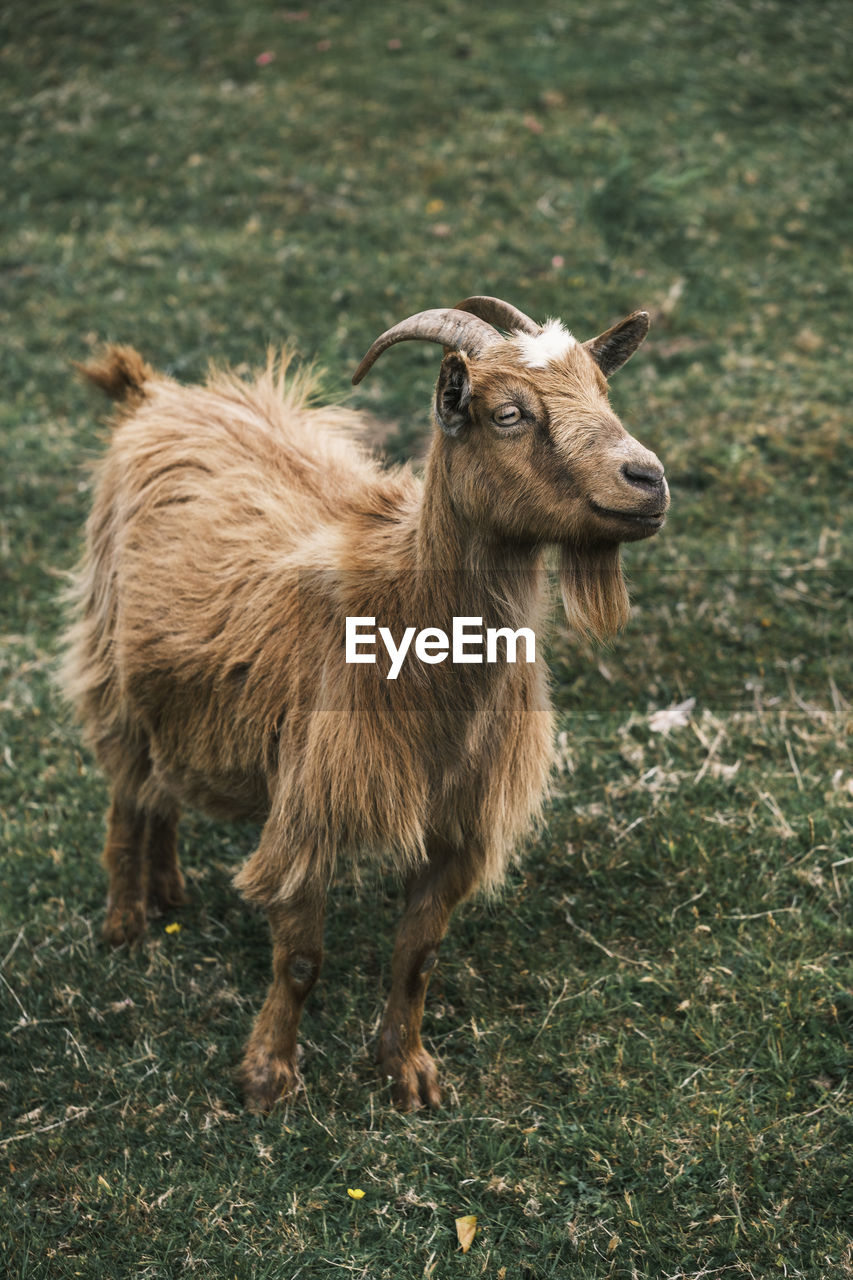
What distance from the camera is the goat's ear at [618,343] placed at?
366 centimetres

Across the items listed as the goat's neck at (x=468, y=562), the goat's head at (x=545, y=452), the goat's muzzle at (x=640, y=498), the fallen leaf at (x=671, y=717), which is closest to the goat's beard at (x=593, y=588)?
the goat's head at (x=545, y=452)

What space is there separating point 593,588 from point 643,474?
1.48 ft

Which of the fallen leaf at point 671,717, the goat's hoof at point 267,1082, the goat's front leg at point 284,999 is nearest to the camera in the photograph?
the goat's front leg at point 284,999

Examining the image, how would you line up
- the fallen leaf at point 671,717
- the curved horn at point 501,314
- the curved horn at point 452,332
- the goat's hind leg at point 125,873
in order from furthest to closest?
1. the fallen leaf at point 671,717
2. the goat's hind leg at point 125,873
3. the curved horn at point 501,314
4. the curved horn at point 452,332

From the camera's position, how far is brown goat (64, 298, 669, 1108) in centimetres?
336

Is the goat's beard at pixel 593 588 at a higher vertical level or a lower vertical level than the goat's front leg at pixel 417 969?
higher

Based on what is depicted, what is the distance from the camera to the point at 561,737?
5.41 meters

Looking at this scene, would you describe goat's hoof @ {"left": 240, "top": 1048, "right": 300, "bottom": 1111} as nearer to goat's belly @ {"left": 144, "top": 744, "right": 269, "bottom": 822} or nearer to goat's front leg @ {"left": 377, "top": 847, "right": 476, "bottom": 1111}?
goat's front leg @ {"left": 377, "top": 847, "right": 476, "bottom": 1111}

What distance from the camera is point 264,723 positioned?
13.0 feet

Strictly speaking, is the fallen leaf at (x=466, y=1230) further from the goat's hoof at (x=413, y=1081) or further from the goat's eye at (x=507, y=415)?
the goat's eye at (x=507, y=415)

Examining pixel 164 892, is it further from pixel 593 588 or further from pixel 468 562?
pixel 593 588

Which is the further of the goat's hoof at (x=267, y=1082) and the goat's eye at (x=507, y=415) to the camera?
the goat's hoof at (x=267, y=1082)

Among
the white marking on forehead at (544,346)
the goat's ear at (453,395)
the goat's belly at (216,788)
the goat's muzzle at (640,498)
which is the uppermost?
the white marking on forehead at (544,346)

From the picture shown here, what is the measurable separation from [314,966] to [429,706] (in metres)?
0.97
